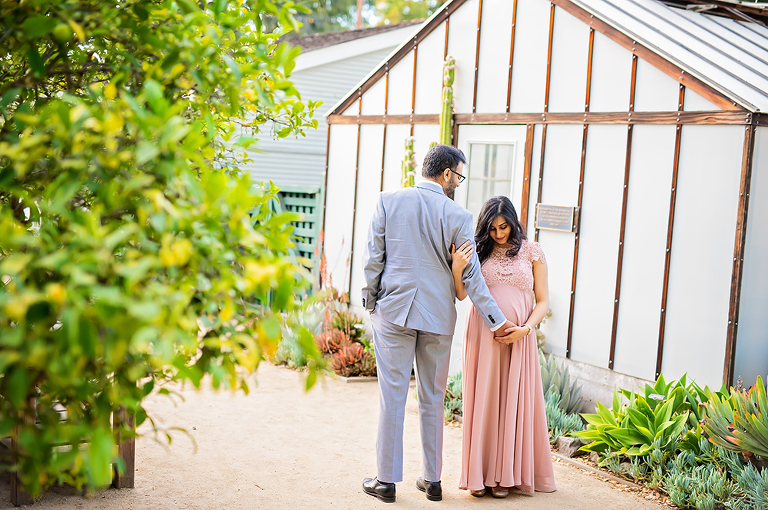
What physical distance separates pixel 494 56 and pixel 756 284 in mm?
3198

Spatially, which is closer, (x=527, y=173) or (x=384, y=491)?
(x=384, y=491)

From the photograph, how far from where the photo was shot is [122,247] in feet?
5.62

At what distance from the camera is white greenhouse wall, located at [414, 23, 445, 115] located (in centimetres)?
780

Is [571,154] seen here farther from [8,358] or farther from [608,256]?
[8,358]

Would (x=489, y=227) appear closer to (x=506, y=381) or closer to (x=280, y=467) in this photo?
(x=506, y=381)

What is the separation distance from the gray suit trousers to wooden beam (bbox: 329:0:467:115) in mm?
4273

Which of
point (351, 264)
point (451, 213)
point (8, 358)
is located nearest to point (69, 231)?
point (8, 358)

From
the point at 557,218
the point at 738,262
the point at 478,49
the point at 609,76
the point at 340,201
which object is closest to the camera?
the point at 738,262

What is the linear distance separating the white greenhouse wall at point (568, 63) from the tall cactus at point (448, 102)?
1.19m

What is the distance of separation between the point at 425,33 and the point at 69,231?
674cm

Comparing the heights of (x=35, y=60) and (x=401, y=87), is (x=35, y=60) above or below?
below

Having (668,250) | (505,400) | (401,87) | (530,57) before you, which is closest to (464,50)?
(530,57)

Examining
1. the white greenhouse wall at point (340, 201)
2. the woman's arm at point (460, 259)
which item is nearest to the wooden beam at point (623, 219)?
the woman's arm at point (460, 259)

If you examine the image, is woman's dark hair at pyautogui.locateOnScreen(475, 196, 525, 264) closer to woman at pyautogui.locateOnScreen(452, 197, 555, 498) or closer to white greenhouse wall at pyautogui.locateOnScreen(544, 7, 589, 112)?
woman at pyautogui.locateOnScreen(452, 197, 555, 498)
